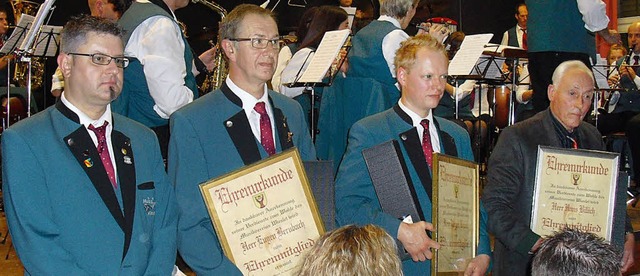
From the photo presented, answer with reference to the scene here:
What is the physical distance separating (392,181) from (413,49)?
1.94 feet

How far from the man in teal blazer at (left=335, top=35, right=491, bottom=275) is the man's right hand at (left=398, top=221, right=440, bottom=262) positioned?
0.10 m

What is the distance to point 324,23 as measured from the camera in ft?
20.0

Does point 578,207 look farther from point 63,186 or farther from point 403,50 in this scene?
point 63,186

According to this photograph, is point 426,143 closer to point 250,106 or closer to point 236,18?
point 250,106

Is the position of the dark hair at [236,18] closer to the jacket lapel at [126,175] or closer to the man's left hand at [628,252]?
the jacket lapel at [126,175]

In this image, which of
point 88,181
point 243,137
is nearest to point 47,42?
point 243,137

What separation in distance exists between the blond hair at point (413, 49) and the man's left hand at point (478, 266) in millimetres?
829

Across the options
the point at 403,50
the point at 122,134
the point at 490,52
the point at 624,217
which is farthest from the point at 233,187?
the point at 490,52

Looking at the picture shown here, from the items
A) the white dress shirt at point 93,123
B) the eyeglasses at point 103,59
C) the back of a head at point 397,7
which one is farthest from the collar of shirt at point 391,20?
the white dress shirt at point 93,123

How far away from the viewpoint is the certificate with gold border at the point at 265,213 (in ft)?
8.91

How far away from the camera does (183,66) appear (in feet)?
13.2

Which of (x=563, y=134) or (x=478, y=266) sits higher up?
(x=563, y=134)

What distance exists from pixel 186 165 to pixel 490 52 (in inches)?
179

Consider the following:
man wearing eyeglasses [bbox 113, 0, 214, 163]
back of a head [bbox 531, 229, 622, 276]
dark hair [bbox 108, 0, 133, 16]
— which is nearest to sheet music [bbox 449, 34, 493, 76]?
dark hair [bbox 108, 0, 133, 16]
